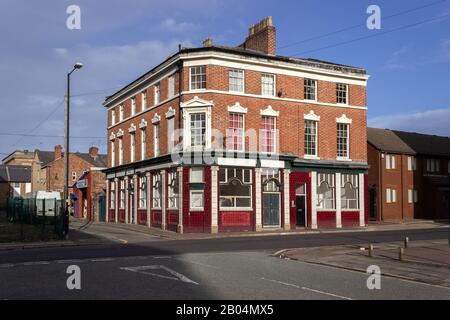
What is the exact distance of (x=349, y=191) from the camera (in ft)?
125

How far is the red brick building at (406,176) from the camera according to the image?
47.2 m

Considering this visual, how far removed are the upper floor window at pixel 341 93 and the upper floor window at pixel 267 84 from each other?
5829mm

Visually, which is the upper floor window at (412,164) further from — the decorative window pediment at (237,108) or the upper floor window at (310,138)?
the decorative window pediment at (237,108)

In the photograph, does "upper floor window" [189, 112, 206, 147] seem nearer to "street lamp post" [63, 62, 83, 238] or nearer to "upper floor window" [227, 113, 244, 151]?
"upper floor window" [227, 113, 244, 151]

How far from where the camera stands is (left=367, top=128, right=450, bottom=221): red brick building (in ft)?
155

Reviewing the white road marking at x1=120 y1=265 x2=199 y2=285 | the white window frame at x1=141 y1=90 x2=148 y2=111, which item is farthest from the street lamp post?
the white road marking at x1=120 y1=265 x2=199 y2=285

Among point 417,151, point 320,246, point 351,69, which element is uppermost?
point 351,69

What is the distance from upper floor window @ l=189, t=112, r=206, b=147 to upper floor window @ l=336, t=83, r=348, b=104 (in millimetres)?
11189

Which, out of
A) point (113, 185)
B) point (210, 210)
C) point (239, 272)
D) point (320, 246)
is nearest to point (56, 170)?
point (113, 185)

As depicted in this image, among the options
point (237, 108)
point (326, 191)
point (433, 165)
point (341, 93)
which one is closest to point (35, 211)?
point (237, 108)

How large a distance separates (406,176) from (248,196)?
22.5m

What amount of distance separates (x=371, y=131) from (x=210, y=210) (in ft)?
82.9

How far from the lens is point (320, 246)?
22.3 metres
